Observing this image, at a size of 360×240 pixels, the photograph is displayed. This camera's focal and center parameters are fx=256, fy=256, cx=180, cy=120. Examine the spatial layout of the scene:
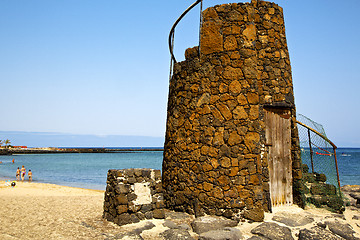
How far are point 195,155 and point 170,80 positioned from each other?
7.83 ft

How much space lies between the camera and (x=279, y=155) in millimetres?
6953

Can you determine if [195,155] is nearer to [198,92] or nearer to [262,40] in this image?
[198,92]

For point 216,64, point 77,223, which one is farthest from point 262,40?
point 77,223

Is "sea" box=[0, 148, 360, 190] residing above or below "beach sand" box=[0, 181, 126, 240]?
below

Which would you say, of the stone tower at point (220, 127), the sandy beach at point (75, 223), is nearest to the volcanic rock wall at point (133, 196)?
the sandy beach at point (75, 223)

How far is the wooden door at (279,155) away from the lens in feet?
22.5

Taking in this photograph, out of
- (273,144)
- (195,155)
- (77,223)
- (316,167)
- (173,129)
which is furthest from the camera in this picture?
(316,167)

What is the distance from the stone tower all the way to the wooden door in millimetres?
54

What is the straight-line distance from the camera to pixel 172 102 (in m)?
6.74

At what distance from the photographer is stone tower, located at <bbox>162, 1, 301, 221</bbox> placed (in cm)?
550

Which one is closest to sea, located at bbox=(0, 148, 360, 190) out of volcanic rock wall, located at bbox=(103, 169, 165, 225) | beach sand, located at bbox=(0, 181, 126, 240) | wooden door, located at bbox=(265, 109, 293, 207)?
beach sand, located at bbox=(0, 181, 126, 240)

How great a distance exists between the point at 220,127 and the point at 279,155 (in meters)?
2.33

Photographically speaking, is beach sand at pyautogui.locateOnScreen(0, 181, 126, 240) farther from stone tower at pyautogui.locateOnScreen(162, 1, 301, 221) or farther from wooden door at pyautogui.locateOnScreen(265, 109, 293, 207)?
wooden door at pyautogui.locateOnScreen(265, 109, 293, 207)

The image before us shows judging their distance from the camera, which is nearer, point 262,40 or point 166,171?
point 166,171
